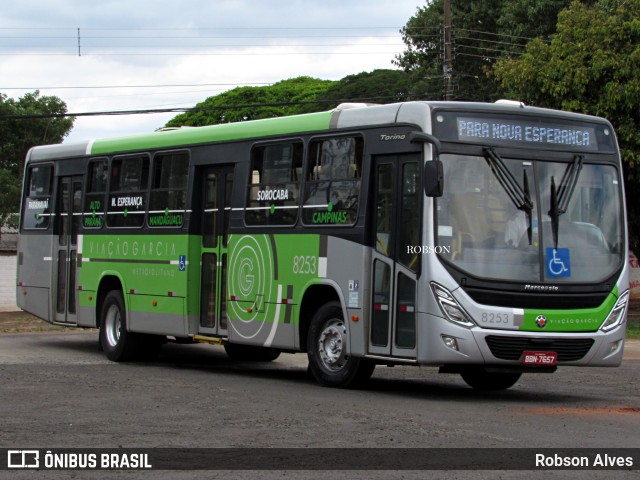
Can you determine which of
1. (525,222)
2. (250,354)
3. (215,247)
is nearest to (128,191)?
(215,247)

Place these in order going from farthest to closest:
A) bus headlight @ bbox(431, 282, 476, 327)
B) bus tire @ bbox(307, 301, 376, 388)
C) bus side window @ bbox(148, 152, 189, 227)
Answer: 1. bus side window @ bbox(148, 152, 189, 227)
2. bus tire @ bbox(307, 301, 376, 388)
3. bus headlight @ bbox(431, 282, 476, 327)

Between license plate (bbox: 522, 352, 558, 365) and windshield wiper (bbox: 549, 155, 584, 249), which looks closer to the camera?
license plate (bbox: 522, 352, 558, 365)

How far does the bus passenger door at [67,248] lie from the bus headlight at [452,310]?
357 inches

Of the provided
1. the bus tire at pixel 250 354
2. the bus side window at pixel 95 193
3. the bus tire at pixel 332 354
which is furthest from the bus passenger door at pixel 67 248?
the bus tire at pixel 332 354

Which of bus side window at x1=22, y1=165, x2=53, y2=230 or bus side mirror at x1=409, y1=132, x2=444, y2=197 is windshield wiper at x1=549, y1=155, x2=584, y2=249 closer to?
bus side mirror at x1=409, y1=132, x2=444, y2=197

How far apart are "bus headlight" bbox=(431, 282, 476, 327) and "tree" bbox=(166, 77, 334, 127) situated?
64.5 meters

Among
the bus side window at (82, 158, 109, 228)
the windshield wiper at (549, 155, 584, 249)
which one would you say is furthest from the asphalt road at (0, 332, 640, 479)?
the bus side window at (82, 158, 109, 228)

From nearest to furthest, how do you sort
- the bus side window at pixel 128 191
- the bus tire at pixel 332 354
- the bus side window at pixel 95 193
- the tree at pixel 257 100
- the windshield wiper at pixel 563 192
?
the windshield wiper at pixel 563 192
the bus tire at pixel 332 354
the bus side window at pixel 128 191
the bus side window at pixel 95 193
the tree at pixel 257 100

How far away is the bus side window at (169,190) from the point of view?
18.6 m

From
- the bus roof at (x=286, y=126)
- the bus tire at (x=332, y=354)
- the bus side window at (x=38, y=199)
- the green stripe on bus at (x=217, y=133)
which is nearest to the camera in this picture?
the bus roof at (x=286, y=126)

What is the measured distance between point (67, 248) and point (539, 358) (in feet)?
33.2

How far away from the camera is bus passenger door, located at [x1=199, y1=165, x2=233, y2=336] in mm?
17703

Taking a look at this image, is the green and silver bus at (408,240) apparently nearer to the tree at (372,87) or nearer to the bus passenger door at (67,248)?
the bus passenger door at (67,248)

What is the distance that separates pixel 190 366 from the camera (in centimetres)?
1955
